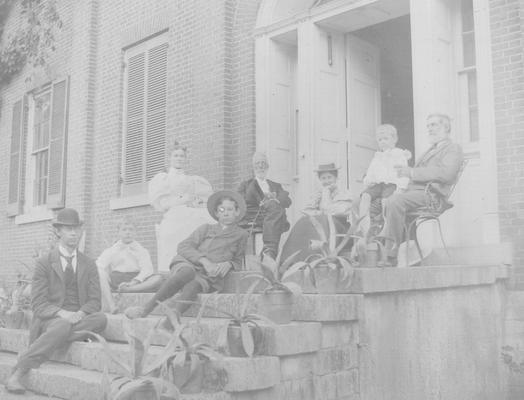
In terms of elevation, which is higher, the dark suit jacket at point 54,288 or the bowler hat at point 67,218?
the bowler hat at point 67,218

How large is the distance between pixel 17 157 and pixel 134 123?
374 centimetres

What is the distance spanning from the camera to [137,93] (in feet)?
31.4

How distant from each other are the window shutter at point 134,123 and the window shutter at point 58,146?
162 cm

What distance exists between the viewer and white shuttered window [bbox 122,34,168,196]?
9.15 metres

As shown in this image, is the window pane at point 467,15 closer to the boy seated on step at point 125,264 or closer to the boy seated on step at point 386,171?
the boy seated on step at point 386,171

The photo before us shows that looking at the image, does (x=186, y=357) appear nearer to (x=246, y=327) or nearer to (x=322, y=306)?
(x=246, y=327)

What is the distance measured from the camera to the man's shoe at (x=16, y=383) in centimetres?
442

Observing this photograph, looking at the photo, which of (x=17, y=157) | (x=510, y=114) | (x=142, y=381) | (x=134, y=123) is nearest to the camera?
(x=142, y=381)

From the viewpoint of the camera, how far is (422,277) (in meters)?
4.72

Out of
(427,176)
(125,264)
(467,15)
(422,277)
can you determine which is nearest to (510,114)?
(427,176)

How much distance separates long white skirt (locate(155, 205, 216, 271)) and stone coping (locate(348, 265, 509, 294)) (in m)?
2.50

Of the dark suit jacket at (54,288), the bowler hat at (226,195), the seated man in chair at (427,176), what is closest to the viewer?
the dark suit jacket at (54,288)

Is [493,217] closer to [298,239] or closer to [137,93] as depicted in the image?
[298,239]

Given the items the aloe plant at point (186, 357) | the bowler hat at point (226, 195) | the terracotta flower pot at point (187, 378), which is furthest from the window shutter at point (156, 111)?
the terracotta flower pot at point (187, 378)
